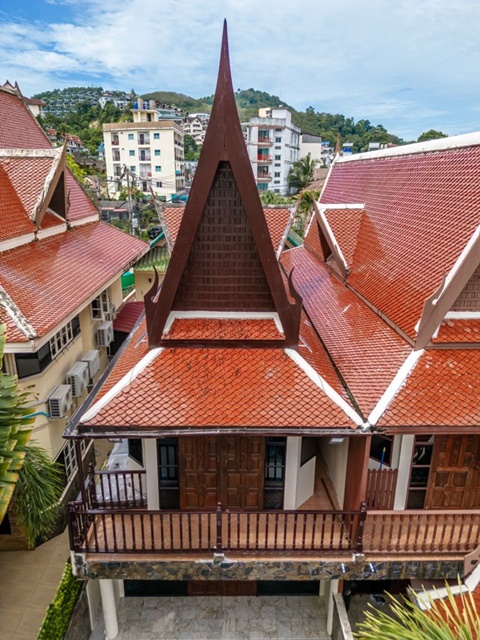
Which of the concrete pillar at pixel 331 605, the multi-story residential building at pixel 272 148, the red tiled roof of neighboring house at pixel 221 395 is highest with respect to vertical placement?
the multi-story residential building at pixel 272 148

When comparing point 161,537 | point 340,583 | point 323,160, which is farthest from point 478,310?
point 323,160

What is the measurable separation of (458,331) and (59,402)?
9.77 meters

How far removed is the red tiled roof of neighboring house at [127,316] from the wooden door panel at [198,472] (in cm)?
1000

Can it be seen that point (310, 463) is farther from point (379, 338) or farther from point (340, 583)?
point (379, 338)

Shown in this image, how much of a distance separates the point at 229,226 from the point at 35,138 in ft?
44.8

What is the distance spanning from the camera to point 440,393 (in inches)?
312

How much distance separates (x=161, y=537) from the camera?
26.4ft

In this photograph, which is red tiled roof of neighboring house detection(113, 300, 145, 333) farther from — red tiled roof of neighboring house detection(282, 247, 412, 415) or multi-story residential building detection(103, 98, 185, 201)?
multi-story residential building detection(103, 98, 185, 201)

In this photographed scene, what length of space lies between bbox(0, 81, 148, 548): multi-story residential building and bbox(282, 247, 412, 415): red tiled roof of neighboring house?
6959 millimetres

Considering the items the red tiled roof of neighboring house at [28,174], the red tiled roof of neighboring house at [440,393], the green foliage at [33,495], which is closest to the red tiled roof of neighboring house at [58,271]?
the red tiled roof of neighboring house at [28,174]

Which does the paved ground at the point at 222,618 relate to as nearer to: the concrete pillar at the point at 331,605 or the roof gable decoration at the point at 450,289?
the concrete pillar at the point at 331,605

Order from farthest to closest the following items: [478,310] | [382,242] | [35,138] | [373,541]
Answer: [35,138] < [382,242] < [478,310] < [373,541]

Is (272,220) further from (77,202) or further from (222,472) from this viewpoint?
(77,202)

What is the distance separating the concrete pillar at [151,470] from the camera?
8.77 metres
